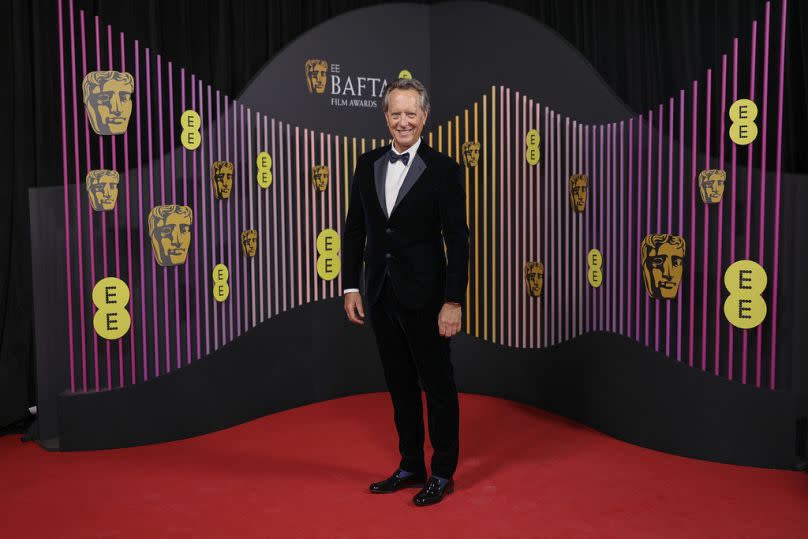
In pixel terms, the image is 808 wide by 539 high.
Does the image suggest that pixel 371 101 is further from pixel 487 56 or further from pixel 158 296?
pixel 158 296

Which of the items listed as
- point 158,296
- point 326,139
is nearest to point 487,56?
point 326,139

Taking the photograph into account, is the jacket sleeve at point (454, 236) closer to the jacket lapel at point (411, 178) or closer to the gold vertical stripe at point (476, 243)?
the jacket lapel at point (411, 178)

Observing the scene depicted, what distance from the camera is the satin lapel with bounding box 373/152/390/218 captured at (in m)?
2.62

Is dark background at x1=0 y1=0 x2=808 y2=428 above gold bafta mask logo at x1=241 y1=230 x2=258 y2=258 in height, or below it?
above

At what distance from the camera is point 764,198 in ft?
9.39

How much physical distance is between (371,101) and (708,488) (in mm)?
2573

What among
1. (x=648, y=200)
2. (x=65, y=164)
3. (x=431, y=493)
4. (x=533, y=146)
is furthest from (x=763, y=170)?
(x=65, y=164)

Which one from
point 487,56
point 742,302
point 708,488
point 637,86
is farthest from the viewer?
point 487,56

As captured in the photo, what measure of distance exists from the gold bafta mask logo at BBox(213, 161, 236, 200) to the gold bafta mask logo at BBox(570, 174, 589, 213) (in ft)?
5.41

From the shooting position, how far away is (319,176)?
13.0ft

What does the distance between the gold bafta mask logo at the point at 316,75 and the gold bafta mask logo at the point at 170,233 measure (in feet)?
3.24

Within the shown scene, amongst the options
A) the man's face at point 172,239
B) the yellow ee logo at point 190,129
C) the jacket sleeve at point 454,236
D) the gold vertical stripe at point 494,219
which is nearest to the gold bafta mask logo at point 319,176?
the yellow ee logo at point 190,129

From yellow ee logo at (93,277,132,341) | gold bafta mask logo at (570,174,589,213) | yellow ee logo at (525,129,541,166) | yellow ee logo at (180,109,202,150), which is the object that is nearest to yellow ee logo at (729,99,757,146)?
gold bafta mask logo at (570,174,589,213)

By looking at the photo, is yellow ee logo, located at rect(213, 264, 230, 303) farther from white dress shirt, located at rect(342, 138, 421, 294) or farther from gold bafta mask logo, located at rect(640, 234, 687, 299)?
gold bafta mask logo, located at rect(640, 234, 687, 299)
